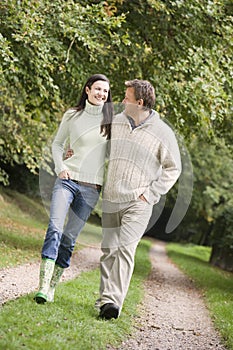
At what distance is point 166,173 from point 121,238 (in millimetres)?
808

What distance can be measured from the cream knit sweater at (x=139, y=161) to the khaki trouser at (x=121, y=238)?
12 centimetres

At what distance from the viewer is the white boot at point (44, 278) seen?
6027 mm

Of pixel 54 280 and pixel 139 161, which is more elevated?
pixel 139 161

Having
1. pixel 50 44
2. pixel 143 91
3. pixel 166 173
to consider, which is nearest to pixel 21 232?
pixel 50 44

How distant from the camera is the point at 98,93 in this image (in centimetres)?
628

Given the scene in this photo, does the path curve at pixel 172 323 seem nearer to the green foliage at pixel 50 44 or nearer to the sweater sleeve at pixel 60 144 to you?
the sweater sleeve at pixel 60 144

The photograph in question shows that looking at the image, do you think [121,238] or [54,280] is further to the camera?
[54,280]

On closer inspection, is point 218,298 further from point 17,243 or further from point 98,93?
point 98,93

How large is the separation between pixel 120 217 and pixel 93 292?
252 centimetres

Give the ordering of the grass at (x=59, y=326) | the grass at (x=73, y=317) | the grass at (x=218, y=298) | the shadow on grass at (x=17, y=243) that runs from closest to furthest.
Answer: the grass at (x=59, y=326), the grass at (x=73, y=317), the grass at (x=218, y=298), the shadow on grass at (x=17, y=243)

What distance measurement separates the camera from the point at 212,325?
8406 millimetres

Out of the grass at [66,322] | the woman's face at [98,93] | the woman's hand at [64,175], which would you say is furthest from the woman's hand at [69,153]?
the grass at [66,322]

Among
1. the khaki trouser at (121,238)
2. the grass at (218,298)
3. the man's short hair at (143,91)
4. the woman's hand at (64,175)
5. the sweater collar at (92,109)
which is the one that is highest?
the man's short hair at (143,91)

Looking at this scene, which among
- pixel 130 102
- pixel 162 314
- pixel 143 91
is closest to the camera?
pixel 143 91
